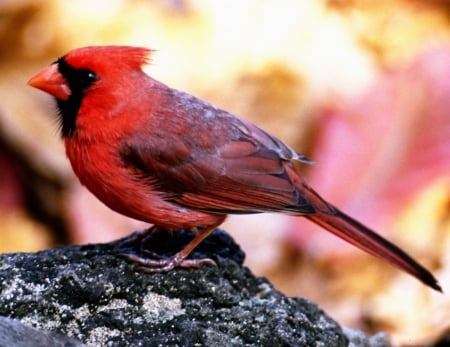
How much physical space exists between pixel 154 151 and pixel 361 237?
2.46ft

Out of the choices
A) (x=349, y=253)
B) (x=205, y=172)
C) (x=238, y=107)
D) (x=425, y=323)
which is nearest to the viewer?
(x=205, y=172)

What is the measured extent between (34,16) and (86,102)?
2.63 meters

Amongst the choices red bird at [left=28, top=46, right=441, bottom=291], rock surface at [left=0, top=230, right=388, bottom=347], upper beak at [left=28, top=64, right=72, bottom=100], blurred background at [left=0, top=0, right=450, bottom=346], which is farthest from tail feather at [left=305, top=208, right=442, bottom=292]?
blurred background at [left=0, top=0, right=450, bottom=346]

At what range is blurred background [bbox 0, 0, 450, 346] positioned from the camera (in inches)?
187

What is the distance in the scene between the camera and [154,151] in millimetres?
3117

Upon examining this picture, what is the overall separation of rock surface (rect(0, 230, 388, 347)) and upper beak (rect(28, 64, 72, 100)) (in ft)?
1.53

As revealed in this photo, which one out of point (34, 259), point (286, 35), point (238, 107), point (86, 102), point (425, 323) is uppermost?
point (286, 35)

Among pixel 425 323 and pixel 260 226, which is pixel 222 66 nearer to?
pixel 260 226

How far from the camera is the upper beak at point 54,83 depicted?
10.2ft

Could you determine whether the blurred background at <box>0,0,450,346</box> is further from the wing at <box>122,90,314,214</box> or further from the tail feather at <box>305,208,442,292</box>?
the wing at <box>122,90,314,214</box>

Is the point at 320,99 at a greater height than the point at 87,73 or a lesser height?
greater

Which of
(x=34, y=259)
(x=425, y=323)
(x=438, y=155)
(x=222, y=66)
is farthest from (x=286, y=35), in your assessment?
(x=34, y=259)

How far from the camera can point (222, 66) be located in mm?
5473

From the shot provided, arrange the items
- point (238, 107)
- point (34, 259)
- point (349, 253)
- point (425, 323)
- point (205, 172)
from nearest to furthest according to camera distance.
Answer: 1. point (34, 259)
2. point (205, 172)
3. point (425, 323)
4. point (349, 253)
5. point (238, 107)
